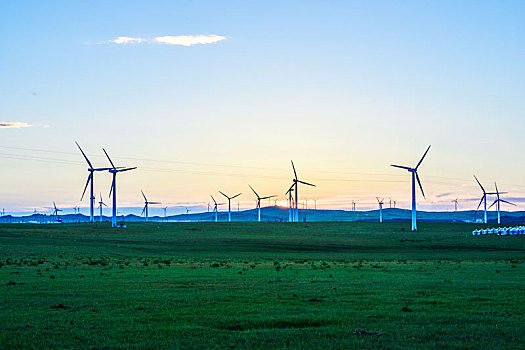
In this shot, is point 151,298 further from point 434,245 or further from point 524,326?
point 434,245

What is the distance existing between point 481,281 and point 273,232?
135476 mm

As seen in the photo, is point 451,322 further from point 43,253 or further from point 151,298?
point 43,253

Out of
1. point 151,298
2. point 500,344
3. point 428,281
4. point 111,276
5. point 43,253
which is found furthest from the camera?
point 43,253

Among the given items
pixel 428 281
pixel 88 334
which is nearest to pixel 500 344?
pixel 88 334

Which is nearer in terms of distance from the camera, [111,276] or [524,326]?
[524,326]

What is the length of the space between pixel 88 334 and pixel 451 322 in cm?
1316

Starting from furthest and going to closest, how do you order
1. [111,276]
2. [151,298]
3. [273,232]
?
[273,232] < [111,276] < [151,298]

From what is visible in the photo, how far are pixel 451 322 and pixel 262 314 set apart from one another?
7309 mm

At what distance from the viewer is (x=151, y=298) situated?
32.9 m

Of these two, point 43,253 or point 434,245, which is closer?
point 43,253

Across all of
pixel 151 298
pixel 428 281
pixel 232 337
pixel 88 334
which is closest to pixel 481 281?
pixel 428 281

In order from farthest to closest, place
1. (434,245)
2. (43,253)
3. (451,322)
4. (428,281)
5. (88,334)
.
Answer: (434,245)
(43,253)
(428,281)
(451,322)
(88,334)

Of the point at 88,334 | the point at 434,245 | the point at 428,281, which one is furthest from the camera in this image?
the point at 434,245

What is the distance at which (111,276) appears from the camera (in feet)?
152
